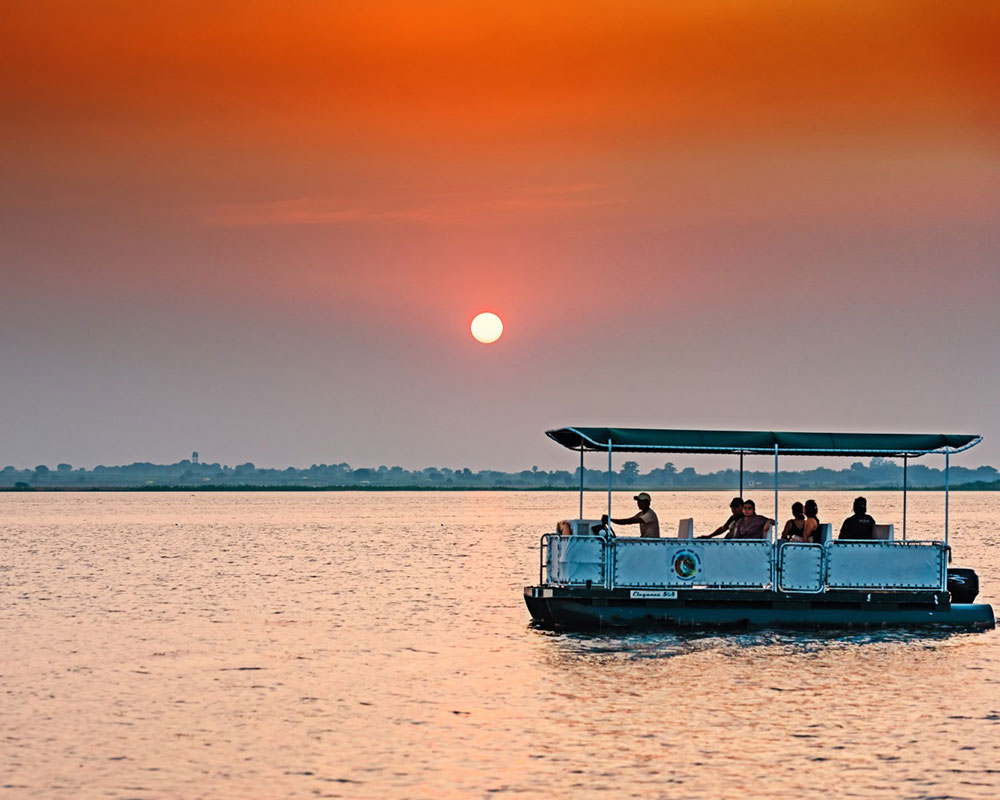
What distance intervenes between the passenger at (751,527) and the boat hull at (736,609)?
108 cm

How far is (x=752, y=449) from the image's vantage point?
27234 millimetres

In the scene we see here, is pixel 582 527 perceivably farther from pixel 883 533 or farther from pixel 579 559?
pixel 883 533

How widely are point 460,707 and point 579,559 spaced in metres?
5.70

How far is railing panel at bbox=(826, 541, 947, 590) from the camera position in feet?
89.6

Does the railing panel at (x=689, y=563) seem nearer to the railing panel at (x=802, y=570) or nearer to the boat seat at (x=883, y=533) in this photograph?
the railing panel at (x=802, y=570)

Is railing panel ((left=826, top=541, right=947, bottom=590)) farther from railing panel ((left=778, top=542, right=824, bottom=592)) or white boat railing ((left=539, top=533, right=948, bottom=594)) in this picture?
railing panel ((left=778, top=542, right=824, bottom=592))

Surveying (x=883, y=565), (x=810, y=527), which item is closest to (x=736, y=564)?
(x=810, y=527)

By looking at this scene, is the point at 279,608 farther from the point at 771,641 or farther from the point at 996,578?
the point at 996,578

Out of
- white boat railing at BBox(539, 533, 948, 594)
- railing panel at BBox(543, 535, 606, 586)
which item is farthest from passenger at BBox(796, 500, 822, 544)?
railing panel at BBox(543, 535, 606, 586)

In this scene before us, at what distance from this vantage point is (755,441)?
88.9ft

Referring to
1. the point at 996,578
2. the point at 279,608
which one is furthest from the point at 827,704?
the point at 996,578

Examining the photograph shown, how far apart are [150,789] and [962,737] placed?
34.9 ft

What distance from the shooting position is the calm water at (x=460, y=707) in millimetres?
17016

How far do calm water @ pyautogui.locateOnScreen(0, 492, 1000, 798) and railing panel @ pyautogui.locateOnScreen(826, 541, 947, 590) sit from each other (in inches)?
49.2
